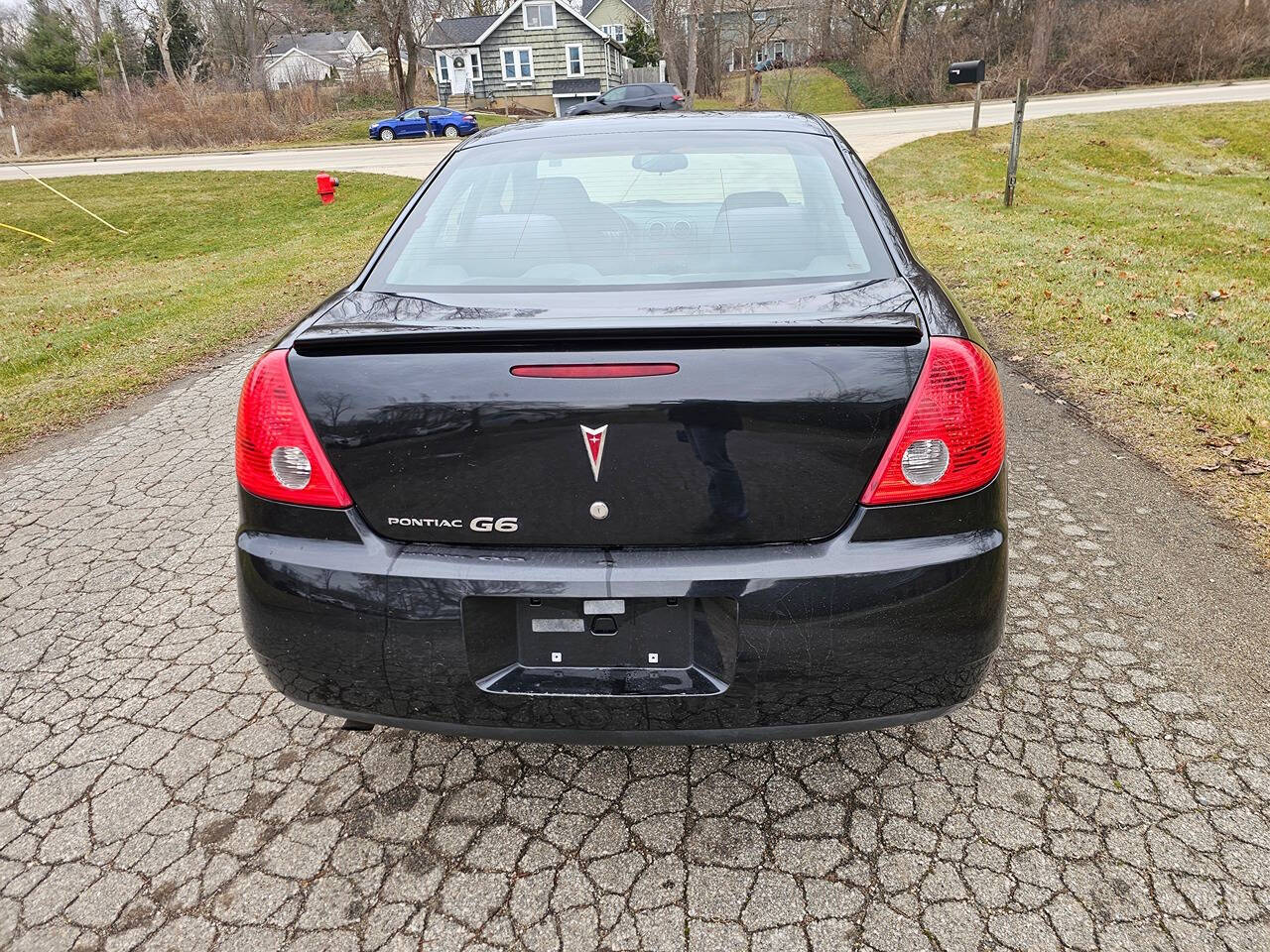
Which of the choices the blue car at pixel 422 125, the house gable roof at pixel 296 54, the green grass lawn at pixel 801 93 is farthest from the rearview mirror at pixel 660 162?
the house gable roof at pixel 296 54

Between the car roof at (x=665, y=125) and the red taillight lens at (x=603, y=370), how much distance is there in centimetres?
154

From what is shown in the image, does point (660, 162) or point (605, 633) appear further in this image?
point (660, 162)

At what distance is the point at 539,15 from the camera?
153ft

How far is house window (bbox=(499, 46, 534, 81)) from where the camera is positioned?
4738 centimetres

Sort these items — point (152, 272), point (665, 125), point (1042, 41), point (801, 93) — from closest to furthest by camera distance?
point (665, 125)
point (152, 272)
point (1042, 41)
point (801, 93)

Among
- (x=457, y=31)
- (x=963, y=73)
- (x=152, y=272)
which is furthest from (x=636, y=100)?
A: (x=457, y=31)

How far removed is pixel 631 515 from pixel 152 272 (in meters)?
13.6

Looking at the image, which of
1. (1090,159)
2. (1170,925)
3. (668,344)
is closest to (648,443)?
(668,344)

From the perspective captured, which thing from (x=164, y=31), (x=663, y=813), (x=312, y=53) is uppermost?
(x=164, y=31)

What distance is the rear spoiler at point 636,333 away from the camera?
1.81 metres

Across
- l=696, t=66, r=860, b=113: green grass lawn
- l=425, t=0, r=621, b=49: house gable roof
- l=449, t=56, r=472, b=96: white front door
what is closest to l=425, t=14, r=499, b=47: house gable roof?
l=425, t=0, r=621, b=49: house gable roof

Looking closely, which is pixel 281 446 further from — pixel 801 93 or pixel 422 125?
pixel 801 93

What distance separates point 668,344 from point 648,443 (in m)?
0.22

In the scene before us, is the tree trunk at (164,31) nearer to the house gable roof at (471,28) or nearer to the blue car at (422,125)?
the house gable roof at (471,28)
